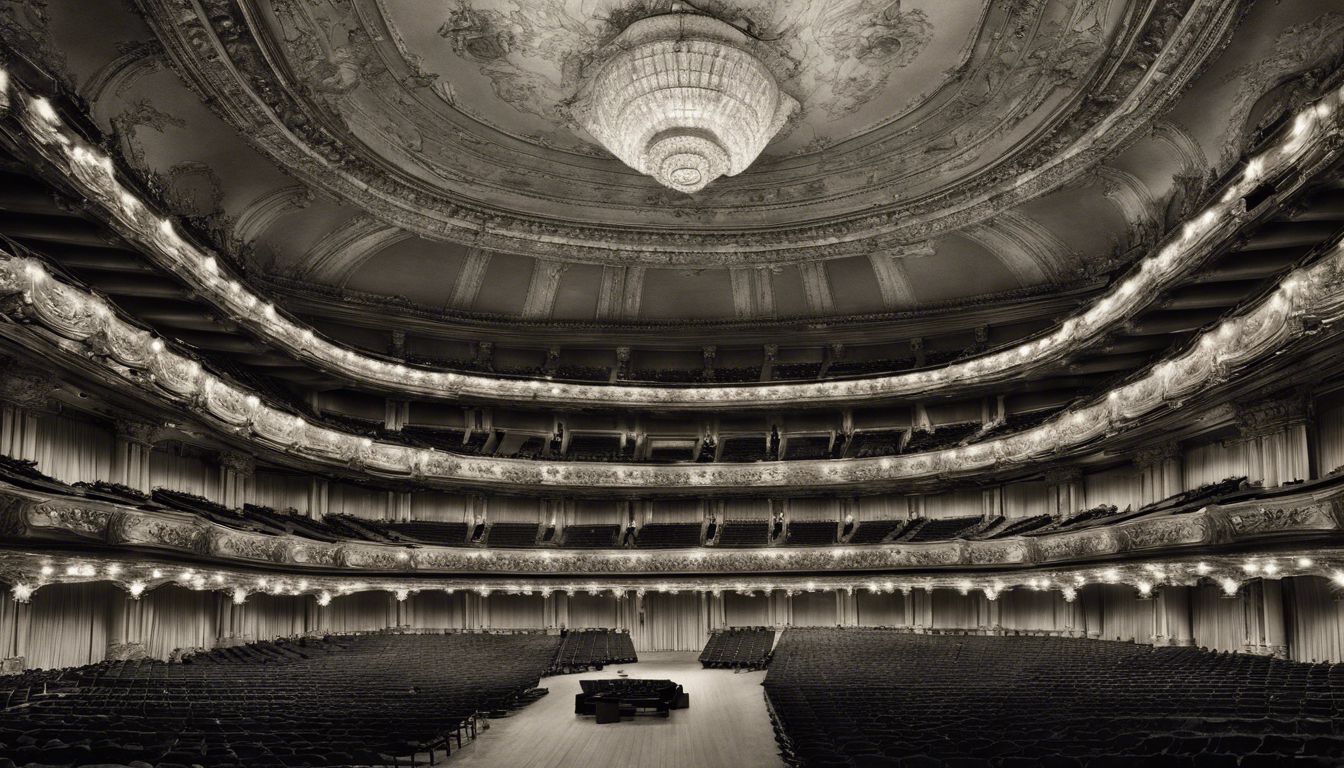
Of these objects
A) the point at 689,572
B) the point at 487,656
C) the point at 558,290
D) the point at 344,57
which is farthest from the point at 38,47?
the point at 689,572

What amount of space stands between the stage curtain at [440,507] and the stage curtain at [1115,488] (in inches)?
770

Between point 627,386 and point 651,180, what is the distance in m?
7.86

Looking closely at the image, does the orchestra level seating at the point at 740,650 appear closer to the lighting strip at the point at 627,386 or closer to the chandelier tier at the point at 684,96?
the lighting strip at the point at 627,386

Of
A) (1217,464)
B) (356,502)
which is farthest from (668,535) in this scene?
(1217,464)

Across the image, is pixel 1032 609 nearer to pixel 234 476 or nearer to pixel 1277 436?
pixel 1277 436

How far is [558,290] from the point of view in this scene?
32.1 metres

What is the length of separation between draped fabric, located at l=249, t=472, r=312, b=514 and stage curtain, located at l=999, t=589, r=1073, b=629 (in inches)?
838

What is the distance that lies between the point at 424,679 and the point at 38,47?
12.6m

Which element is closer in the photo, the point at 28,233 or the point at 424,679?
the point at 424,679

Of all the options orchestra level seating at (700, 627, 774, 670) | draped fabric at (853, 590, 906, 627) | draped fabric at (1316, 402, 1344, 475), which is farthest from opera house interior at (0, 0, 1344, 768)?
draped fabric at (853, 590, 906, 627)

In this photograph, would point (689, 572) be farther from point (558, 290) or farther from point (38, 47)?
point (38, 47)

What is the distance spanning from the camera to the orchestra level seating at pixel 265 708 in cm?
700

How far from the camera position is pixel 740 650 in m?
24.3

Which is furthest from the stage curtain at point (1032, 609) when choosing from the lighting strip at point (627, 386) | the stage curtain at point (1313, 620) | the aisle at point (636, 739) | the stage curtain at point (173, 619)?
the stage curtain at point (173, 619)
